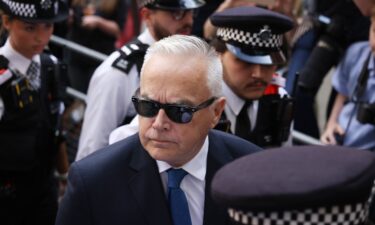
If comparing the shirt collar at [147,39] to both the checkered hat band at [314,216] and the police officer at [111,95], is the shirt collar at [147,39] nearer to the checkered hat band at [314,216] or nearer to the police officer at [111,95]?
the police officer at [111,95]

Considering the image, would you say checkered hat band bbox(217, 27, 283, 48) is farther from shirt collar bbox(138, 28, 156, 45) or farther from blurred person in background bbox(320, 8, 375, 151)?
blurred person in background bbox(320, 8, 375, 151)

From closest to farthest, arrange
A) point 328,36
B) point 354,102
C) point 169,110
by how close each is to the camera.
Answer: point 169,110
point 354,102
point 328,36

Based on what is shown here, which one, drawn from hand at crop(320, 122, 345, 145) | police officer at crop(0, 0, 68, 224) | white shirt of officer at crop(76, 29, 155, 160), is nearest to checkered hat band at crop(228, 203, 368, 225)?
white shirt of officer at crop(76, 29, 155, 160)

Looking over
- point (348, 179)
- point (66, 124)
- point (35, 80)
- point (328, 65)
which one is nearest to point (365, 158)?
point (348, 179)

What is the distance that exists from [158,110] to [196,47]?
290 mm

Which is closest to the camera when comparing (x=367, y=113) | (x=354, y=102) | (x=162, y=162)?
(x=162, y=162)

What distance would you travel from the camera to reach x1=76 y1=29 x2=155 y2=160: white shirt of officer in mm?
3973

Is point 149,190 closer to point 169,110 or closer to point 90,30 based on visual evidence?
point 169,110

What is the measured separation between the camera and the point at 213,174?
2604 millimetres

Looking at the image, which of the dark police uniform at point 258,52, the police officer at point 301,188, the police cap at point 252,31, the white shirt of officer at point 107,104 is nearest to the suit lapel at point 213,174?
the police officer at point 301,188

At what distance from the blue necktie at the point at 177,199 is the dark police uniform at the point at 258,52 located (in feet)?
3.65

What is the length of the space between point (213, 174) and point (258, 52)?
1.31 m

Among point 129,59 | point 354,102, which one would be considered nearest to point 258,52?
point 129,59

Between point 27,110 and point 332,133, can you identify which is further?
point 332,133
